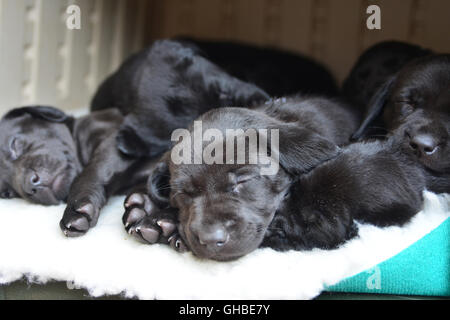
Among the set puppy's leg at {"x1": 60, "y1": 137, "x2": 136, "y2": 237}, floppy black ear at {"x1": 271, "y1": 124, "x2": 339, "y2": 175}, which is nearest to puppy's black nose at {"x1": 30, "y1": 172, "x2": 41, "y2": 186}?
puppy's leg at {"x1": 60, "y1": 137, "x2": 136, "y2": 237}

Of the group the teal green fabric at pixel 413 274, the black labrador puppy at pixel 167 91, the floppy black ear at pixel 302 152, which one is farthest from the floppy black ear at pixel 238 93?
the teal green fabric at pixel 413 274

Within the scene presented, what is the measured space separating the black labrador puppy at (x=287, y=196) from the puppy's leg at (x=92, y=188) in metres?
0.15

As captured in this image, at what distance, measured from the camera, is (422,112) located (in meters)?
1.61

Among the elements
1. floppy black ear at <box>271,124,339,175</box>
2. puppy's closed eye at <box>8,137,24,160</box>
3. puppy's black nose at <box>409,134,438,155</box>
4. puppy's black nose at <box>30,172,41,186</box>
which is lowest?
puppy's black nose at <box>30,172,41,186</box>

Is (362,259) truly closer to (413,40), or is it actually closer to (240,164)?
(240,164)

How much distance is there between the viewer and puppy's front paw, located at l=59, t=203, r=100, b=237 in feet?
4.96

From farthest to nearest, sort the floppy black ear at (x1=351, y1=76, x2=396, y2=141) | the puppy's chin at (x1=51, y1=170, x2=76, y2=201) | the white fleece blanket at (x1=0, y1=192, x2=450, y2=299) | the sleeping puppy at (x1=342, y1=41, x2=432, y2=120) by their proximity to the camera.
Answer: the sleeping puppy at (x1=342, y1=41, x2=432, y2=120) < the puppy's chin at (x1=51, y1=170, x2=76, y2=201) < the floppy black ear at (x1=351, y1=76, x2=396, y2=141) < the white fleece blanket at (x1=0, y1=192, x2=450, y2=299)

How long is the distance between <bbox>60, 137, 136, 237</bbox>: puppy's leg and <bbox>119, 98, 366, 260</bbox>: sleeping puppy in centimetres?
13

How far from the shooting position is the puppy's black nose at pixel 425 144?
4.83ft

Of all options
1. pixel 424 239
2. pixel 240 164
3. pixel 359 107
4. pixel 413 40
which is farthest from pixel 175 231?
pixel 413 40

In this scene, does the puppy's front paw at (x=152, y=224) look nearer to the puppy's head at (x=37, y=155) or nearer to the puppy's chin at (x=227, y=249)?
the puppy's chin at (x=227, y=249)

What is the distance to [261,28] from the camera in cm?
296

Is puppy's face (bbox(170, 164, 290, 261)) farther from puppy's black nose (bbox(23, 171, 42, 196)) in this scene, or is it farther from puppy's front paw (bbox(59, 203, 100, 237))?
puppy's black nose (bbox(23, 171, 42, 196))

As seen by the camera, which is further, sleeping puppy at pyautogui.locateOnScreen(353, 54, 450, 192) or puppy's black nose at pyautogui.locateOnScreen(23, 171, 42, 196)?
puppy's black nose at pyautogui.locateOnScreen(23, 171, 42, 196)
